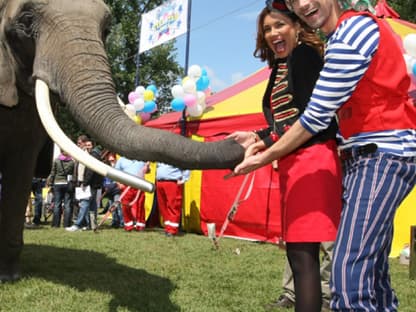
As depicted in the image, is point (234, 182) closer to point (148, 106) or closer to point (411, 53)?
point (148, 106)

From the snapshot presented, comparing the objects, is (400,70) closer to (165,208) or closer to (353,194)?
(353,194)

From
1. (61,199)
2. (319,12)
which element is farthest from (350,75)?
(61,199)

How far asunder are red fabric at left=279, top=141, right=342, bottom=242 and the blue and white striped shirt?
393 mm

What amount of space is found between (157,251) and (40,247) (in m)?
1.64

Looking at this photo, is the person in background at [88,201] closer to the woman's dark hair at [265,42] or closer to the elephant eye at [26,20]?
the elephant eye at [26,20]

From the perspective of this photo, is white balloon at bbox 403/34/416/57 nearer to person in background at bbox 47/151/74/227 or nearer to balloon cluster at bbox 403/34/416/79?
balloon cluster at bbox 403/34/416/79

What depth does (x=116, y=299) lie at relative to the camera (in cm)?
432

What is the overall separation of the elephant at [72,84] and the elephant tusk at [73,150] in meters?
0.03

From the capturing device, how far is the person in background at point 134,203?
1031 centimetres

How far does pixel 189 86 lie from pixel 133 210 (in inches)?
112

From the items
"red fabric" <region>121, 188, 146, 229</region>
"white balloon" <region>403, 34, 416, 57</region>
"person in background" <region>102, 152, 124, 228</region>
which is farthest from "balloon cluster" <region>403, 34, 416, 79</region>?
"person in background" <region>102, 152, 124, 228</region>

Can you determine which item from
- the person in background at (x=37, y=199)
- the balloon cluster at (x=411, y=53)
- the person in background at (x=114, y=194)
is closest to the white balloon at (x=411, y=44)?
the balloon cluster at (x=411, y=53)

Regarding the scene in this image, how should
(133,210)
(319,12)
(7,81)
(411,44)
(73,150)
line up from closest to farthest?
(319,12) → (73,150) → (7,81) → (411,44) → (133,210)

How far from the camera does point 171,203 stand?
9812mm
